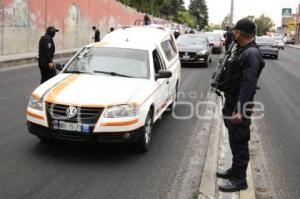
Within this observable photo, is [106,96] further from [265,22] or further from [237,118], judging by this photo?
[265,22]

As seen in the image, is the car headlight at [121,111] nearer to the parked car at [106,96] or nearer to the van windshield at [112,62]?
the parked car at [106,96]

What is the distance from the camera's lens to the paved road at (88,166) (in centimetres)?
546

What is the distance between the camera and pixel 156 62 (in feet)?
27.9

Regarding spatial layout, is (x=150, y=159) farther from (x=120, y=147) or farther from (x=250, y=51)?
(x=250, y=51)

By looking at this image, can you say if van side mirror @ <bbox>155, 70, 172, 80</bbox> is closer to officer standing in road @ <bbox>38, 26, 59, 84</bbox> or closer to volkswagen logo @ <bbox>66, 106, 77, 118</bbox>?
volkswagen logo @ <bbox>66, 106, 77, 118</bbox>

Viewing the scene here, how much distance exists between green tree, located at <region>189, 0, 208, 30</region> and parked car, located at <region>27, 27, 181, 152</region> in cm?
15113

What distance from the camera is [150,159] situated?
22.4ft

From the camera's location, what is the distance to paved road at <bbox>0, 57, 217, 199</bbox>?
546 centimetres

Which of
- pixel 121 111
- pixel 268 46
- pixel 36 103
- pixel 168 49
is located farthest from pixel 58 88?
pixel 268 46

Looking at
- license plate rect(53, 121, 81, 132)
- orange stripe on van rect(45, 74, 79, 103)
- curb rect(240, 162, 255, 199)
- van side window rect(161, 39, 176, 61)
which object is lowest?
curb rect(240, 162, 255, 199)

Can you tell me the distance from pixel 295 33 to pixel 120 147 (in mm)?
104977

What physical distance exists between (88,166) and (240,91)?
2.28m

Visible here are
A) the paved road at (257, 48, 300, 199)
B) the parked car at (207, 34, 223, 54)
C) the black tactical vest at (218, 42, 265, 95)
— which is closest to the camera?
the black tactical vest at (218, 42, 265, 95)

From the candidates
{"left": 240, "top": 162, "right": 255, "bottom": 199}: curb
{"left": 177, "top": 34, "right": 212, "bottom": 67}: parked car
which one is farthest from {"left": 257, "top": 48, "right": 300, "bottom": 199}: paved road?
{"left": 177, "top": 34, "right": 212, "bottom": 67}: parked car
